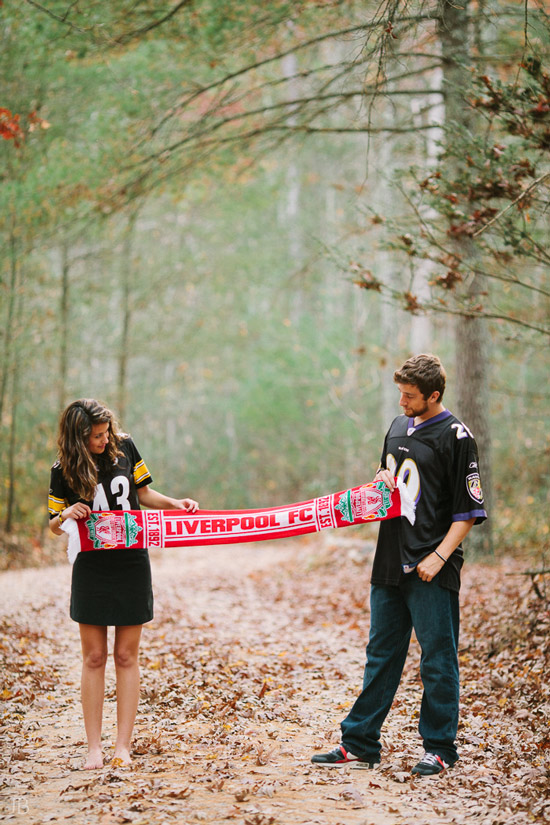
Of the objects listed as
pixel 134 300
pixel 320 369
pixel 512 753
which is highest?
pixel 134 300

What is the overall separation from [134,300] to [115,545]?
1626cm

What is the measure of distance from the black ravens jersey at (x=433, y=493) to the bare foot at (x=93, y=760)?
1.92 m

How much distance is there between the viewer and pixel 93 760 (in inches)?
177

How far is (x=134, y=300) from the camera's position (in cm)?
2016

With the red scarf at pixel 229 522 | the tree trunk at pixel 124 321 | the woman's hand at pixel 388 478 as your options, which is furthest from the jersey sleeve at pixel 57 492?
the tree trunk at pixel 124 321

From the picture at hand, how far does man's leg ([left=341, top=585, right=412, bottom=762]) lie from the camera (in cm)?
457

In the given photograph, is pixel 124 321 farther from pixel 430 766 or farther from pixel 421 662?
pixel 430 766

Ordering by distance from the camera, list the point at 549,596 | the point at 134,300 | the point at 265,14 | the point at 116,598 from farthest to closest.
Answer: the point at 134,300
the point at 265,14
the point at 549,596
the point at 116,598

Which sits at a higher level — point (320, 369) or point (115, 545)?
point (320, 369)

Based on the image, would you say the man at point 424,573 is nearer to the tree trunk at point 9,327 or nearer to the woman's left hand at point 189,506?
the woman's left hand at point 189,506

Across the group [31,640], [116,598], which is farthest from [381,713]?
[31,640]

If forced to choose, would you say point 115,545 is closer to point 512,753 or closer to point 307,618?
point 512,753

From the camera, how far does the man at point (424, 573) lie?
14.4ft

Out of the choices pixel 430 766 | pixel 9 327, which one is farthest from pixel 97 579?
pixel 9 327
